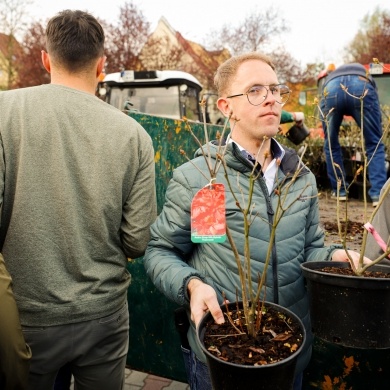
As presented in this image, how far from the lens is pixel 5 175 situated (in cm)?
159

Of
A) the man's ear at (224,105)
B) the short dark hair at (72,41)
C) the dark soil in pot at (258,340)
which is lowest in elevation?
the dark soil in pot at (258,340)

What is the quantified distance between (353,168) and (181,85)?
4.75m

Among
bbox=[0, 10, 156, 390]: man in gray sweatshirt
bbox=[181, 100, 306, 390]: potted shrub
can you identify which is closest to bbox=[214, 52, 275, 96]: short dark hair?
bbox=[0, 10, 156, 390]: man in gray sweatshirt

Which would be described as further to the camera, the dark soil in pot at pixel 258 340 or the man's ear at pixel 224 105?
the man's ear at pixel 224 105

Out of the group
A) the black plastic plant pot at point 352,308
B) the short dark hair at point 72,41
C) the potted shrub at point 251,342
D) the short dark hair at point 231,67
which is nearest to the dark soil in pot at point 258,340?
the potted shrub at point 251,342

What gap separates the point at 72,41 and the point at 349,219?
105 inches

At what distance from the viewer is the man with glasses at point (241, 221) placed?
1.63m

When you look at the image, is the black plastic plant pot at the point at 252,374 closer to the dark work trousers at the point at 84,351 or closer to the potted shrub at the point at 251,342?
the potted shrub at the point at 251,342

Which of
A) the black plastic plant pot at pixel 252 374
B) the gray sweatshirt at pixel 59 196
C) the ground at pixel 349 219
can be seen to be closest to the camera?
the black plastic plant pot at pixel 252 374

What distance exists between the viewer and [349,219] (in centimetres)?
356

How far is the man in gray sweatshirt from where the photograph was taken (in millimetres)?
1598

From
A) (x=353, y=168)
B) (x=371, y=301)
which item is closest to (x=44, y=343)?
(x=371, y=301)

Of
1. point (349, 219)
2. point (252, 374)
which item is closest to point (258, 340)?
point (252, 374)

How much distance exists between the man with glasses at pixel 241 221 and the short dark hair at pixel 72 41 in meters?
0.56
